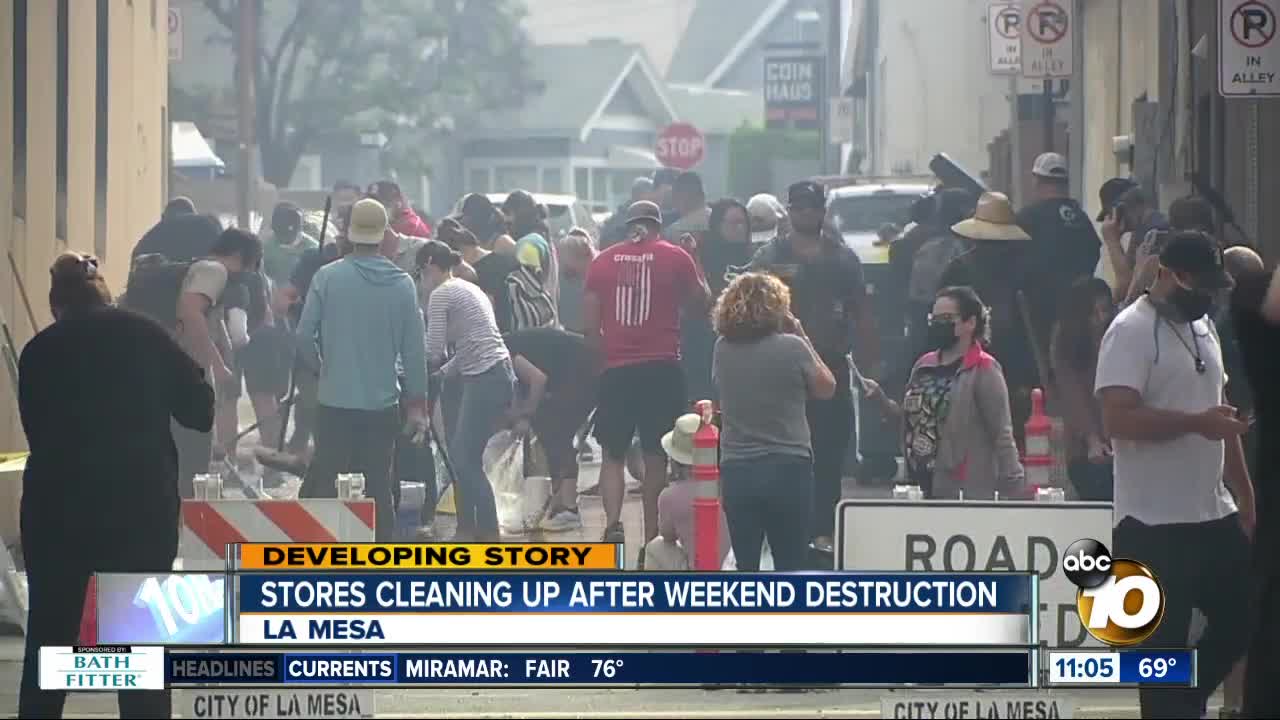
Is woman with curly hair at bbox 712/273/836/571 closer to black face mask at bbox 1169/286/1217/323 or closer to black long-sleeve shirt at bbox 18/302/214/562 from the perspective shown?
black face mask at bbox 1169/286/1217/323

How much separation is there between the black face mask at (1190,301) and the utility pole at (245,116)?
24.3 metres

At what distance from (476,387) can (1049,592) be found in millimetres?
5265

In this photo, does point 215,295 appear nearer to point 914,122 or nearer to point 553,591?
point 553,591

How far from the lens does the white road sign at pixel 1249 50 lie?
469 inches

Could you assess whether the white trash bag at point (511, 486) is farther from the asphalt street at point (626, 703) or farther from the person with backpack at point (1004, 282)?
the asphalt street at point (626, 703)


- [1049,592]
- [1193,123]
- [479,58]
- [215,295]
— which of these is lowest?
[1049,592]

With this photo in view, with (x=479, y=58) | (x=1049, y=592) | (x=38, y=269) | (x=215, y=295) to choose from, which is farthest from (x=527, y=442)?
(x=479, y=58)

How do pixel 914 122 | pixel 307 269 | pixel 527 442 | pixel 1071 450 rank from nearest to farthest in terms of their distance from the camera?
pixel 1071 450 < pixel 527 442 < pixel 307 269 < pixel 914 122

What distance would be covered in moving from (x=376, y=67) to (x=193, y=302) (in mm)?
50120

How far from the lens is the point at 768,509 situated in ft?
34.3

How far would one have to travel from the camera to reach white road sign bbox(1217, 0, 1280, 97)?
11.9 metres

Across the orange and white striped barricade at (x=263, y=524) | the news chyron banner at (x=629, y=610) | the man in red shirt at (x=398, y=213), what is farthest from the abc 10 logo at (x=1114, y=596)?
the man in red shirt at (x=398, y=213)

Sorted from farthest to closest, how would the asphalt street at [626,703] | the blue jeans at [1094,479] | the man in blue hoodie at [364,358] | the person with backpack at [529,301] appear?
the person with backpack at [529,301] → the man in blue hoodie at [364,358] → the blue jeans at [1094,479] → the asphalt street at [626,703]

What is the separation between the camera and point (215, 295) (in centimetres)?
1432
